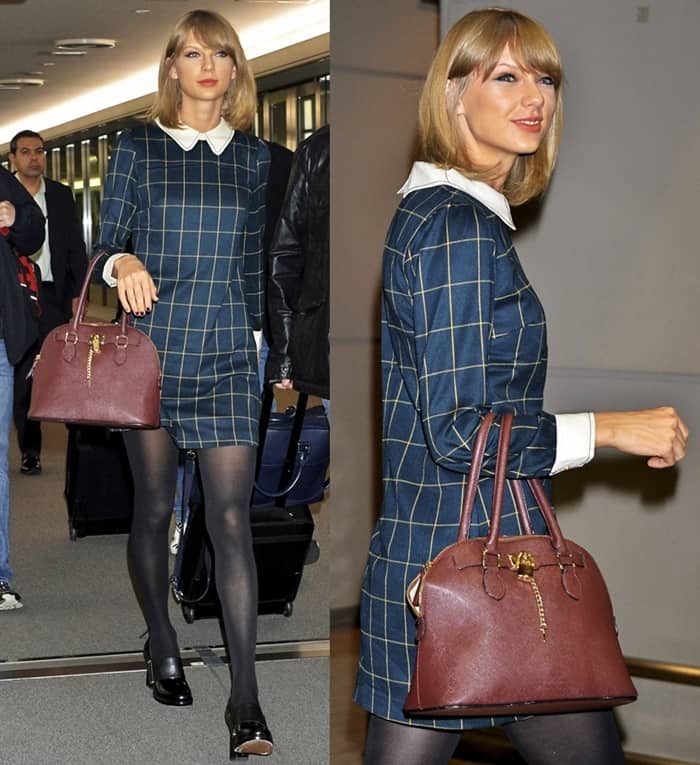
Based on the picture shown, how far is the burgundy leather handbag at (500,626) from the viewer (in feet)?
6.27

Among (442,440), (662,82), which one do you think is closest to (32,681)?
(662,82)

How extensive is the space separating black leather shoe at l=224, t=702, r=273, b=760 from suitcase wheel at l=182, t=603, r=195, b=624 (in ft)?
3.42

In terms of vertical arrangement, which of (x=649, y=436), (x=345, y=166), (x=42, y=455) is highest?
(x=345, y=166)

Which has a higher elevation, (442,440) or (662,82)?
(662,82)

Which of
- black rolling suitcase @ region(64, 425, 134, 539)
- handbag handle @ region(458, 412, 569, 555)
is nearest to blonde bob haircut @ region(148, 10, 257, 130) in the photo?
black rolling suitcase @ region(64, 425, 134, 539)

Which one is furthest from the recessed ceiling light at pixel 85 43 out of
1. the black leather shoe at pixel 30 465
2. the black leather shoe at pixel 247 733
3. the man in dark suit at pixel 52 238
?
the black leather shoe at pixel 247 733

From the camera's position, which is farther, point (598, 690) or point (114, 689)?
point (114, 689)

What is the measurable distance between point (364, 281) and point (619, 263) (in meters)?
0.71

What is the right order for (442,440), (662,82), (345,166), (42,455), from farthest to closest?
(42,455) → (345,166) → (662,82) → (442,440)

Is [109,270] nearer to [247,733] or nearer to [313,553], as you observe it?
[247,733]

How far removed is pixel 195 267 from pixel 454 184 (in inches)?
79.3

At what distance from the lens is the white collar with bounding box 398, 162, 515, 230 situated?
205cm

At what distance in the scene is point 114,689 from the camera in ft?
14.5

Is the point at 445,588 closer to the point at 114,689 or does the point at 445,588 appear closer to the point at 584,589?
the point at 584,589
